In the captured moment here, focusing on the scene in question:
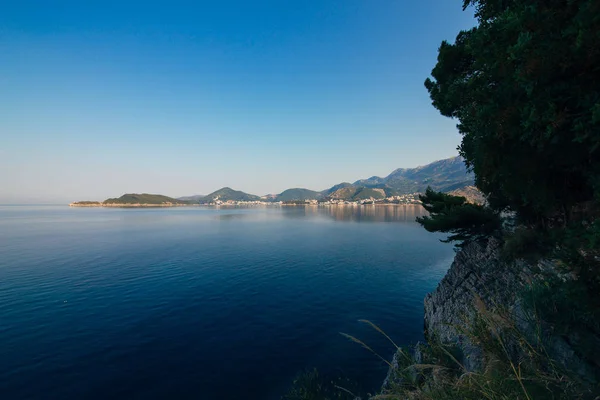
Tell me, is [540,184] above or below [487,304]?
above

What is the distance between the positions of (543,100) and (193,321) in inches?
1055

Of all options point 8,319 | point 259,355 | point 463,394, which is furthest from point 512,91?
point 8,319

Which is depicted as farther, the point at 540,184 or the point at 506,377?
the point at 540,184

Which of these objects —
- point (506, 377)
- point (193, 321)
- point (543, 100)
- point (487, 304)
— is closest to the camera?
point (506, 377)

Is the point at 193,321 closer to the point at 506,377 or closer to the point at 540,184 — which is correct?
the point at 506,377

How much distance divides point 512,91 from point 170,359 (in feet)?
75.3

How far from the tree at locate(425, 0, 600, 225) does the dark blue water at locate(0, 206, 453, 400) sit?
14.4 m

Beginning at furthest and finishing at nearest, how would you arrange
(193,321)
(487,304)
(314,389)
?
(193,321) < (487,304) < (314,389)

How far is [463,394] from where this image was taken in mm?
4062

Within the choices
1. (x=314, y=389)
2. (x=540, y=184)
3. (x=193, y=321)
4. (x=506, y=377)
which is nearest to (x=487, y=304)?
(x=540, y=184)

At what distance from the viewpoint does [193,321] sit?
22.9 metres

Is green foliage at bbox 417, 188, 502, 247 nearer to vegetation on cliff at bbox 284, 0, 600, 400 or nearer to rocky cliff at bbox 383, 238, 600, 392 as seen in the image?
rocky cliff at bbox 383, 238, 600, 392

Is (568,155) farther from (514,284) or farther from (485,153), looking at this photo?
(514,284)

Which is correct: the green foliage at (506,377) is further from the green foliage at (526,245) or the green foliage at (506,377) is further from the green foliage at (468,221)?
the green foliage at (468,221)
